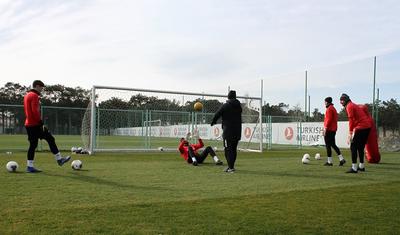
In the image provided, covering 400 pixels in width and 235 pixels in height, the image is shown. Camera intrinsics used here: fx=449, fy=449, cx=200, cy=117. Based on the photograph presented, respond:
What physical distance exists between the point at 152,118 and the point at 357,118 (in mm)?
16083

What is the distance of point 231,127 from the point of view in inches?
425

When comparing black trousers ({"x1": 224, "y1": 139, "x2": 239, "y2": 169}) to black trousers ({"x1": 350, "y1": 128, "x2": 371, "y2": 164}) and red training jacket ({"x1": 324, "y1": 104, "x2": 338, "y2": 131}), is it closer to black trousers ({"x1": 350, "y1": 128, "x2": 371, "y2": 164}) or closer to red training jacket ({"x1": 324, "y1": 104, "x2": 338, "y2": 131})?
black trousers ({"x1": 350, "y1": 128, "x2": 371, "y2": 164})

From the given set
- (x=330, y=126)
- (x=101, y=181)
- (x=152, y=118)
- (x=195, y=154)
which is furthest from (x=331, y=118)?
(x=152, y=118)

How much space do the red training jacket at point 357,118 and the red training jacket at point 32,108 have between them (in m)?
7.42

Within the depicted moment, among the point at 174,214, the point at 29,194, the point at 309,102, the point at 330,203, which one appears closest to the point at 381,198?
the point at 330,203

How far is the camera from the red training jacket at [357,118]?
11.1 m

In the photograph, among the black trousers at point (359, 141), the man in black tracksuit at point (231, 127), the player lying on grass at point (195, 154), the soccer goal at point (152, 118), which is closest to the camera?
the man in black tracksuit at point (231, 127)

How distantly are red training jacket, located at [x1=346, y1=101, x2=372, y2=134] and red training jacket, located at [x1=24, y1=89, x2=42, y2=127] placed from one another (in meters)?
7.42

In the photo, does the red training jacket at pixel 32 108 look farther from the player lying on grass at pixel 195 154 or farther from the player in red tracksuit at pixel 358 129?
the player in red tracksuit at pixel 358 129

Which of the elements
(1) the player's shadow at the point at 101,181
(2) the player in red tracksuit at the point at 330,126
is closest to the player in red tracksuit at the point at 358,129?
(2) the player in red tracksuit at the point at 330,126

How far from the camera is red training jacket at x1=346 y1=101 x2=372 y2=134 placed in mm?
11078

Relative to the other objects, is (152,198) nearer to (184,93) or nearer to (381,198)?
(381,198)

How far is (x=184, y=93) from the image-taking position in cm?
2177

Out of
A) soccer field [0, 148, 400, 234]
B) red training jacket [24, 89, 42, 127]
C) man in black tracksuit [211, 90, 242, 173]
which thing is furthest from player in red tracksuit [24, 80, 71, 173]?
man in black tracksuit [211, 90, 242, 173]
